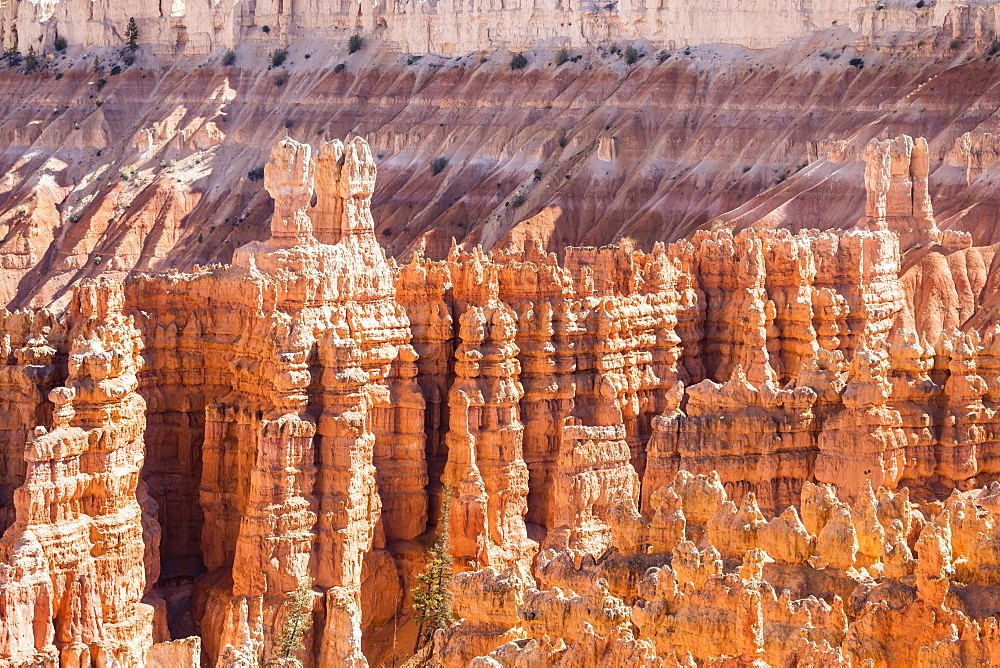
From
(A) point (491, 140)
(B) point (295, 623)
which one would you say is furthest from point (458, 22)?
(B) point (295, 623)

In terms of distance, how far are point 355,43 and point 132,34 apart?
1811 cm

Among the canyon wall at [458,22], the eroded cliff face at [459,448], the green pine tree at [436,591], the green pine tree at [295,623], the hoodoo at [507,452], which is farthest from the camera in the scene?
the canyon wall at [458,22]

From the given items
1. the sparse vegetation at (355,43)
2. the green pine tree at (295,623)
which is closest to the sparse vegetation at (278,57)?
the sparse vegetation at (355,43)

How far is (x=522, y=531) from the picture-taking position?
30344mm

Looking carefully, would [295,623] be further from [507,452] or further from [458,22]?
[458,22]

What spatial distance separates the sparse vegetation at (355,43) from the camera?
115m

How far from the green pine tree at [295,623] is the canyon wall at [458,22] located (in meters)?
60.6

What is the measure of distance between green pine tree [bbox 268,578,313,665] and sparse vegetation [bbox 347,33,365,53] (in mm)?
90372

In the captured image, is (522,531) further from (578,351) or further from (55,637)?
(55,637)

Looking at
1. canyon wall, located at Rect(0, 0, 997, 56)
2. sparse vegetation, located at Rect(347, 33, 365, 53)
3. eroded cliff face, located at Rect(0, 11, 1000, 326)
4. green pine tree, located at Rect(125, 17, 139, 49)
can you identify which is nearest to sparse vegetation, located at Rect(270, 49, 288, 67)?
eroded cliff face, located at Rect(0, 11, 1000, 326)

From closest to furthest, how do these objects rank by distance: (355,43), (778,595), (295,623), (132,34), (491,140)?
(778,595) → (295,623) → (491,140) → (355,43) → (132,34)

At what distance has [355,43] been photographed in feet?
376

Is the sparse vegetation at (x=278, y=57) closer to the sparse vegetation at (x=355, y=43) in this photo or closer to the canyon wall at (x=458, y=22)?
the canyon wall at (x=458, y=22)

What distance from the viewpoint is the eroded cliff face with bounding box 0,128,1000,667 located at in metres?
20.3
